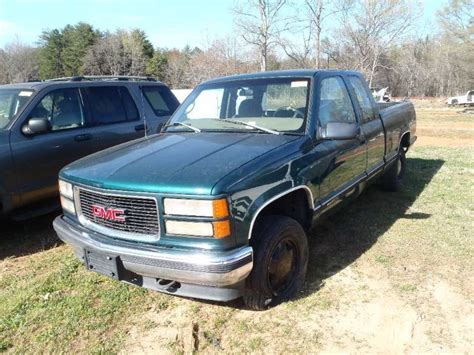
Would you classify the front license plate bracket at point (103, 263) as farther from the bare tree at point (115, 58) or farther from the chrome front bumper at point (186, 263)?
the bare tree at point (115, 58)

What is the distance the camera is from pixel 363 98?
4.82 meters

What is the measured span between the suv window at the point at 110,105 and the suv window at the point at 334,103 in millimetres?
3000

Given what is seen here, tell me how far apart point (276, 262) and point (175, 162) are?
1051 millimetres

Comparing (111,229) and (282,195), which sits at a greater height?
(282,195)

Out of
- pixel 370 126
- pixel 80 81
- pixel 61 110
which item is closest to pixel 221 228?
pixel 370 126

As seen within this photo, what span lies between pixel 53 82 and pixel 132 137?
3.98 feet

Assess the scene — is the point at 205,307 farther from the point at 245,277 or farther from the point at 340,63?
the point at 340,63

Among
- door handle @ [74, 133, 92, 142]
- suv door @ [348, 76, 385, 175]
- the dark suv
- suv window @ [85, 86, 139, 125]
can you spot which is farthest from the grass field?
suv window @ [85, 86, 139, 125]

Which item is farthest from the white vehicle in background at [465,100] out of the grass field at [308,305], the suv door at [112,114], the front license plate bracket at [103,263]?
the front license plate bracket at [103,263]

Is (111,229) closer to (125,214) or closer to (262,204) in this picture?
(125,214)

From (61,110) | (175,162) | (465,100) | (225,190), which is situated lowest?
(465,100)

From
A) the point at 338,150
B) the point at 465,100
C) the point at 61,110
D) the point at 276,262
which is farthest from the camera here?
the point at 465,100

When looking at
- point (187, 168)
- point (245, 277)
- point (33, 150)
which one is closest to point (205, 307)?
point (245, 277)

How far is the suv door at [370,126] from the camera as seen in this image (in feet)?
15.0
